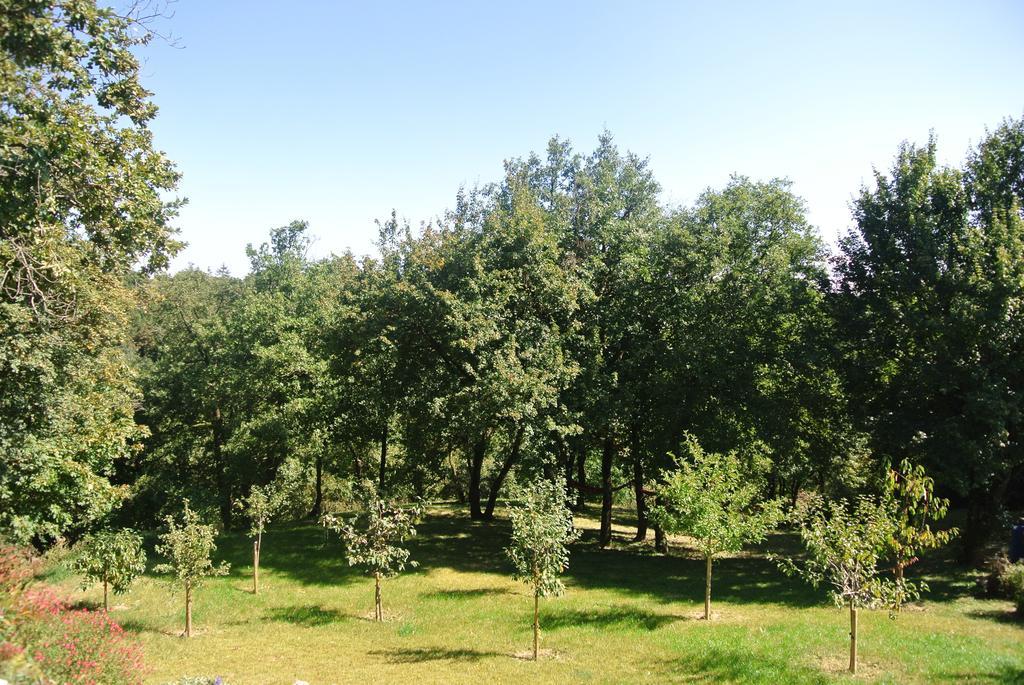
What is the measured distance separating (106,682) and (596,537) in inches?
992

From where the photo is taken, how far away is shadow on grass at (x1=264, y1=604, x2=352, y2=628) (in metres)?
19.1

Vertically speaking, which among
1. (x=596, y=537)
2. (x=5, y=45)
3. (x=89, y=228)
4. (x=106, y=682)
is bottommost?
(x=596, y=537)

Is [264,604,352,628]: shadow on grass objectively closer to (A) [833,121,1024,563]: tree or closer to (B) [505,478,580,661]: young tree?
(B) [505,478,580,661]: young tree

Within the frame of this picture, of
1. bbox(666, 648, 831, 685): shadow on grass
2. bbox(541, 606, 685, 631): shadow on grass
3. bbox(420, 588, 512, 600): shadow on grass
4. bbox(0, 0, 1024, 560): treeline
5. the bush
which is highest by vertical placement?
bbox(0, 0, 1024, 560): treeline

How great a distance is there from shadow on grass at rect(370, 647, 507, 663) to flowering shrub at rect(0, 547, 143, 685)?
5.60 meters

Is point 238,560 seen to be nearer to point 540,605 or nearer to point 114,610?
point 114,610

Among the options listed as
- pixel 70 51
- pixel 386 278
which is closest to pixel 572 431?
pixel 386 278

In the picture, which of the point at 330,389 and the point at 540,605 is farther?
the point at 330,389

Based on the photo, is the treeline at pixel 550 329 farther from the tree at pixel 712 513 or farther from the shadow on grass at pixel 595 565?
the tree at pixel 712 513

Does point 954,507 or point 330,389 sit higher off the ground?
point 330,389

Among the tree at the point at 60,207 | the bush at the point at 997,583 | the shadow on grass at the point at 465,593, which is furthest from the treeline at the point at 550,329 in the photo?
the shadow on grass at the point at 465,593

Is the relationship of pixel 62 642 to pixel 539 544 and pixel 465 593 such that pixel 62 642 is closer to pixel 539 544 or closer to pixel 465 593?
pixel 539 544

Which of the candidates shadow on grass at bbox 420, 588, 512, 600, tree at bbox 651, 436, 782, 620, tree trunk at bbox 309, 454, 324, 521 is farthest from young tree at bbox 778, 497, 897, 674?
tree trunk at bbox 309, 454, 324, 521

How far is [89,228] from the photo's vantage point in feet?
48.2
